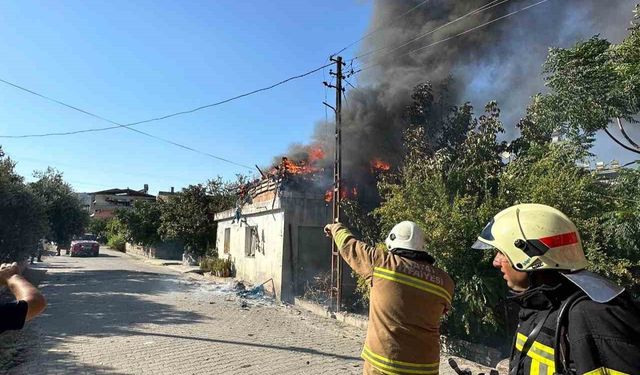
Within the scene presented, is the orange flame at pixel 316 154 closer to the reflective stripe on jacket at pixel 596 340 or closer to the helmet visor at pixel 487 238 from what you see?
the helmet visor at pixel 487 238

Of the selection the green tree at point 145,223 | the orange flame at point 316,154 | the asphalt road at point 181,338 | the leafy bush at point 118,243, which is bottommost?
the asphalt road at point 181,338

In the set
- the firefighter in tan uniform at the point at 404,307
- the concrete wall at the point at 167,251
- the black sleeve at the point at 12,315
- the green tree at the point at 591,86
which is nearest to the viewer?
the black sleeve at the point at 12,315

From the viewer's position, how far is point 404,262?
3.11m

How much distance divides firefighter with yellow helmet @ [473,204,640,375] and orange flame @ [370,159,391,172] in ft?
35.4

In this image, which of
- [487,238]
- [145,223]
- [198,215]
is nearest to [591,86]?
[487,238]

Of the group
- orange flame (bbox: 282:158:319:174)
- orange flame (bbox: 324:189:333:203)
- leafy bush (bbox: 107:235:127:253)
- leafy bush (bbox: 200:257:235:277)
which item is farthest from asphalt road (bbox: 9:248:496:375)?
leafy bush (bbox: 107:235:127:253)

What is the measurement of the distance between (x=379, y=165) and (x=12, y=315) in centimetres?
1123

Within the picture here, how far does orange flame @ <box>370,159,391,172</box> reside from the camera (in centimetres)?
1269

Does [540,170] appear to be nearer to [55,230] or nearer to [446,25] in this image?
[446,25]

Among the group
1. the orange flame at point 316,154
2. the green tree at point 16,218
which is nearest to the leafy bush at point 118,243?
the green tree at point 16,218

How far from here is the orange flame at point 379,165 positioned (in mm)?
12691

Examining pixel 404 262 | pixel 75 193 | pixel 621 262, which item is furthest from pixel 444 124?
pixel 75 193

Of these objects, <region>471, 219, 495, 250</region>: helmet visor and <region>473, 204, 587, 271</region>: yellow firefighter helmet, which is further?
<region>471, 219, 495, 250</region>: helmet visor

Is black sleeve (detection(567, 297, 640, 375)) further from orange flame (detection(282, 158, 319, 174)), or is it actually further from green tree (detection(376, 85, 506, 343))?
orange flame (detection(282, 158, 319, 174))
